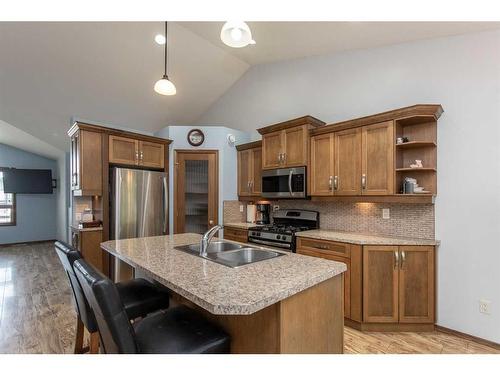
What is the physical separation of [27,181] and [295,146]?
798 centimetres

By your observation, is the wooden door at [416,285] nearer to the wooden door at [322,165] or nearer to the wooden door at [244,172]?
the wooden door at [322,165]

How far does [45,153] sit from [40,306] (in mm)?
5779

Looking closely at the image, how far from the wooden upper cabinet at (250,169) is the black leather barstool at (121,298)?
236cm

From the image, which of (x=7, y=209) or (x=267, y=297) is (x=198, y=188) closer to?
(x=267, y=297)

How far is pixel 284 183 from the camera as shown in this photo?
11.7ft

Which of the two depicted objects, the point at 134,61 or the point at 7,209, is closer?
the point at 134,61

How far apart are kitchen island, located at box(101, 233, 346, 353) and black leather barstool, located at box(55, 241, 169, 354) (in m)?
0.33

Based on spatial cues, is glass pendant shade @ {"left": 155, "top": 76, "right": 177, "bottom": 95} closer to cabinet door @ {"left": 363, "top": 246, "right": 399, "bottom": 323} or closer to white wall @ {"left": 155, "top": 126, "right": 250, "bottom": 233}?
white wall @ {"left": 155, "top": 126, "right": 250, "bottom": 233}

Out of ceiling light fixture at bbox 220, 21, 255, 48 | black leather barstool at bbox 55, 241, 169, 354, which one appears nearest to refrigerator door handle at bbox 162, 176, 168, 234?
black leather barstool at bbox 55, 241, 169, 354

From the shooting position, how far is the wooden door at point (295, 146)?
3.34 metres

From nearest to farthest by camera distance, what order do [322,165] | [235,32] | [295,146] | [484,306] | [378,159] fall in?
[235,32] → [484,306] → [378,159] → [322,165] → [295,146]

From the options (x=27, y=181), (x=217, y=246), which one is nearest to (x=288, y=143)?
(x=217, y=246)

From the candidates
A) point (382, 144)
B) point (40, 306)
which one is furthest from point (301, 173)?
point (40, 306)
